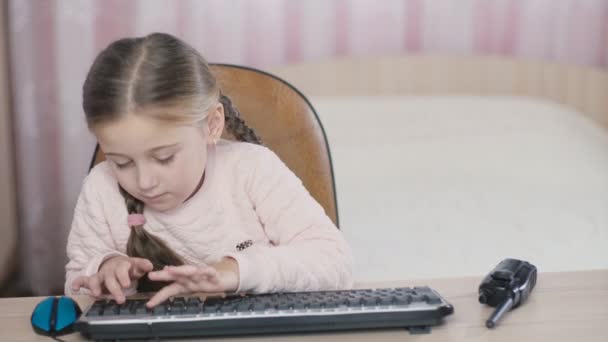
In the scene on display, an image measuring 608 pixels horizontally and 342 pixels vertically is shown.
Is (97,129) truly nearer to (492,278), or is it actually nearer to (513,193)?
(492,278)

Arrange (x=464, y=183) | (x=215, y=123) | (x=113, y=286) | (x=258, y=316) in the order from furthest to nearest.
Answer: (x=464, y=183)
(x=215, y=123)
(x=113, y=286)
(x=258, y=316)

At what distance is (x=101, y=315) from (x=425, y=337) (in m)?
0.34

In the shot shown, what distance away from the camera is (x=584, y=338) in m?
0.80

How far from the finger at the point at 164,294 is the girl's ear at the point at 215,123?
30 centimetres

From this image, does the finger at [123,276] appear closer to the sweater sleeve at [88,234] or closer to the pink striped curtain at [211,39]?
the sweater sleeve at [88,234]

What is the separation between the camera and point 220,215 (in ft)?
4.00

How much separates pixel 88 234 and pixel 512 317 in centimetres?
63

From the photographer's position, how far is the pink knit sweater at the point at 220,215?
3.79 ft

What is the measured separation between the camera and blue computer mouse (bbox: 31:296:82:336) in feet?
2.75

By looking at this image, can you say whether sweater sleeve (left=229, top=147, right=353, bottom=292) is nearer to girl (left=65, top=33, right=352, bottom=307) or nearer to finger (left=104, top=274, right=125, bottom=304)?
girl (left=65, top=33, right=352, bottom=307)

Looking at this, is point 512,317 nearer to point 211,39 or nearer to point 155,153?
point 155,153

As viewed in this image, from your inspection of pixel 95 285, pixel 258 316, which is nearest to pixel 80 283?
pixel 95 285

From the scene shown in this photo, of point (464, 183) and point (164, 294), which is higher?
point (164, 294)

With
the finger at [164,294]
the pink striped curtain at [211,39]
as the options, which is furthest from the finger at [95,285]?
the pink striped curtain at [211,39]
